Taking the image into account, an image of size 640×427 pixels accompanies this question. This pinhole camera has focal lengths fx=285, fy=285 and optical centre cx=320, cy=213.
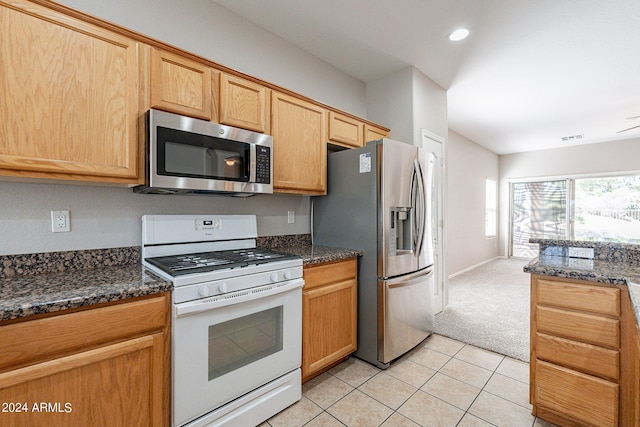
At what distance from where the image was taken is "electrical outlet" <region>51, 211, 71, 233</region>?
1.56m

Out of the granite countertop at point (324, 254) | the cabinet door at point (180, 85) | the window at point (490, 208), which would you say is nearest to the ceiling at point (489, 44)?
the cabinet door at point (180, 85)

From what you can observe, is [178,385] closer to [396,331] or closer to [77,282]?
[77,282]

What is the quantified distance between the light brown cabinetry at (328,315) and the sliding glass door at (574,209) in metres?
5.97

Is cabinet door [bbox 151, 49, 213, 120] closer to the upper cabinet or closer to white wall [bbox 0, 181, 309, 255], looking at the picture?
the upper cabinet

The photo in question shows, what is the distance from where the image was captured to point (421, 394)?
1.94m

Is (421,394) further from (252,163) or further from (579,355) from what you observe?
(252,163)

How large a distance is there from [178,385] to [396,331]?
1588 mm

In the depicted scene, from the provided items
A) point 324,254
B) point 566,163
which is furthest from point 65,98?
point 566,163

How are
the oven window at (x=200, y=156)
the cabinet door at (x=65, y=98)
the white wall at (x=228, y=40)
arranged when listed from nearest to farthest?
the cabinet door at (x=65, y=98)
the oven window at (x=200, y=156)
the white wall at (x=228, y=40)

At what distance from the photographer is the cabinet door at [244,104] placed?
1.87 meters

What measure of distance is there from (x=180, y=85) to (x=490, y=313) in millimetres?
3872

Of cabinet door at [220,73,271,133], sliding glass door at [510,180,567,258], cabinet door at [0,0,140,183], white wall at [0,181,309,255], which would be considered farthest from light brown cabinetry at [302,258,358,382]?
sliding glass door at [510,180,567,258]

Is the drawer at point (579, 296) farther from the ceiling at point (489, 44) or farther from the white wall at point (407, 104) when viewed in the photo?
the ceiling at point (489, 44)

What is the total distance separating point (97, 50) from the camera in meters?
1.44
